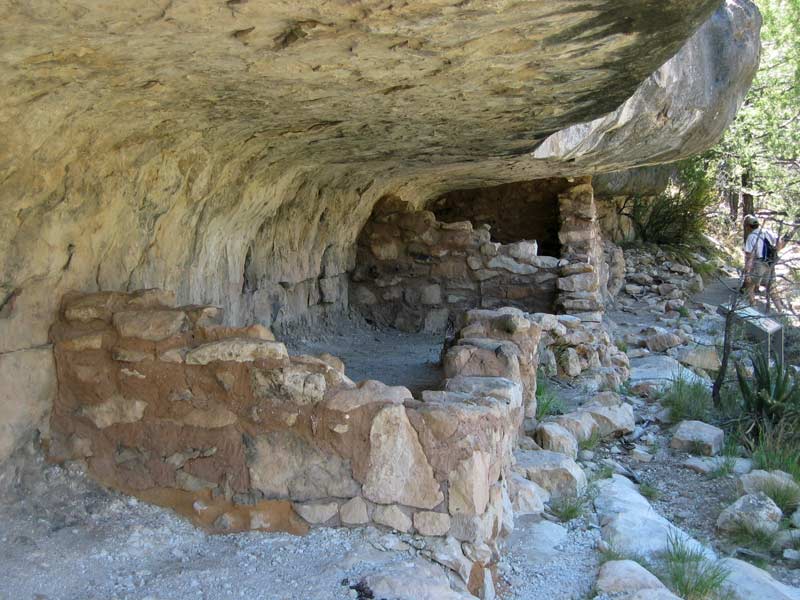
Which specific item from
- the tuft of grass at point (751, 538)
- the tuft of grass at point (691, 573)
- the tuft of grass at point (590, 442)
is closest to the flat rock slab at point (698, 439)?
the tuft of grass at point (590, 442)

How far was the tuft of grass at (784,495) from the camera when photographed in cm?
396

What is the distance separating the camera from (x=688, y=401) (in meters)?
5.56

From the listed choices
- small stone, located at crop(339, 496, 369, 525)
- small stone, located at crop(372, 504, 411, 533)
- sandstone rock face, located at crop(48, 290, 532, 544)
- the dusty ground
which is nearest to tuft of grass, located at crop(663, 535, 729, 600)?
sandstone rock face, located at crop(48, 290, 532, 544)

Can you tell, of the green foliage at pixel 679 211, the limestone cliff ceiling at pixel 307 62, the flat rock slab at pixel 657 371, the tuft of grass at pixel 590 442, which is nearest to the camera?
the limestone cliff ceiling at pixel 307 62

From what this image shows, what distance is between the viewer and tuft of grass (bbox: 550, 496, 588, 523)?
3.47m

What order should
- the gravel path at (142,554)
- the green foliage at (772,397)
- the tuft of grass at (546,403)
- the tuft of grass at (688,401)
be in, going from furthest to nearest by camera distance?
the tuft of grass at (688,401), the green foliage at (772,397), the tuft of grass at (546,403), the gravel path at (142,554)

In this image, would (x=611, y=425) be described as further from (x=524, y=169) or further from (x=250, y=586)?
(x=250, y=586)

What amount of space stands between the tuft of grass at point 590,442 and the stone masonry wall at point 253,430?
1822mm

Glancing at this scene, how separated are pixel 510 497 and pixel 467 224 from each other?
3768 millimetres

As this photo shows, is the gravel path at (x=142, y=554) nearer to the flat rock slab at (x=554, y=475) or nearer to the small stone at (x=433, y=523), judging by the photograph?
the small stone at (x=433, y=523)

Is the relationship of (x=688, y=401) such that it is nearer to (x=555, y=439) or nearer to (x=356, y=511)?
(x=555, y=439)

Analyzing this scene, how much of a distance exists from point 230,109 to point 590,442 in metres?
2.98

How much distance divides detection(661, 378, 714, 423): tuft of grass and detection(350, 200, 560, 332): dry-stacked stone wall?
1462 mm

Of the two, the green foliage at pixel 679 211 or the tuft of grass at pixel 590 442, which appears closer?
the tuft of grass at pixel 590 442
